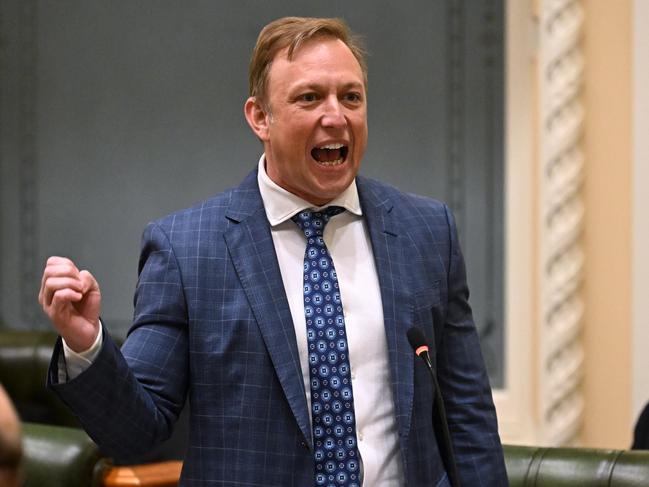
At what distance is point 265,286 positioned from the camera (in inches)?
70.1

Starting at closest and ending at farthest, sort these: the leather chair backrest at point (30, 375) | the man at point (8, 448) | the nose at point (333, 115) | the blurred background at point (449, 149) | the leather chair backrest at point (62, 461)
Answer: the man at point (8, 448) → the nose at point (333, 115) → the leather chair backrest at point (62, 461) → the blurred background at point (449, 149) → the leather chair backrest at point (30, 375)

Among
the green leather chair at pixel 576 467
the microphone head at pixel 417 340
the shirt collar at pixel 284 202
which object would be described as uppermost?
the shirt collar at pixel 284 202

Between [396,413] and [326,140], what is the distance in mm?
464

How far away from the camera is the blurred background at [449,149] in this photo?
4113 millimetres

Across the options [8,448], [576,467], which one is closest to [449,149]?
[576,467]

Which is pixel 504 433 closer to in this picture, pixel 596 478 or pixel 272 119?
pixel 596 478

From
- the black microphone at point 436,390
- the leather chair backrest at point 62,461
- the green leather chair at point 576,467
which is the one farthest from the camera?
the leather chair backrest at point 62,461

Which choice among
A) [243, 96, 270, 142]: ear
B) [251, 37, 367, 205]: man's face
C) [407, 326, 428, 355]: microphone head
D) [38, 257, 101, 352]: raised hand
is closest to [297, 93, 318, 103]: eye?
[251, 37, 367, 205]: man's face

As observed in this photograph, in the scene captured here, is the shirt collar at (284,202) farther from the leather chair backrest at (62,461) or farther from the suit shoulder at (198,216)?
the leather chair backrest at (62,461)

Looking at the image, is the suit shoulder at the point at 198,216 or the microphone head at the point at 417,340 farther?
the suit shoulder at the point at 198,216

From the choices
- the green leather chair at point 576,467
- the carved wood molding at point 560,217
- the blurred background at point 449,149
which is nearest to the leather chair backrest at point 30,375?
the blurred background at point 449,149

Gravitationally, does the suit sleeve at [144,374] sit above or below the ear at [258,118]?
below

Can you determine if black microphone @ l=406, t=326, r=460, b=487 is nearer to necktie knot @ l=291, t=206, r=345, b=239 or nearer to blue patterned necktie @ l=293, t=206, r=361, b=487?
blue patterned necktie @ l=293, t=206, r=361, b=487

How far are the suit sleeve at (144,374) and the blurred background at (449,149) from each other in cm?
256
